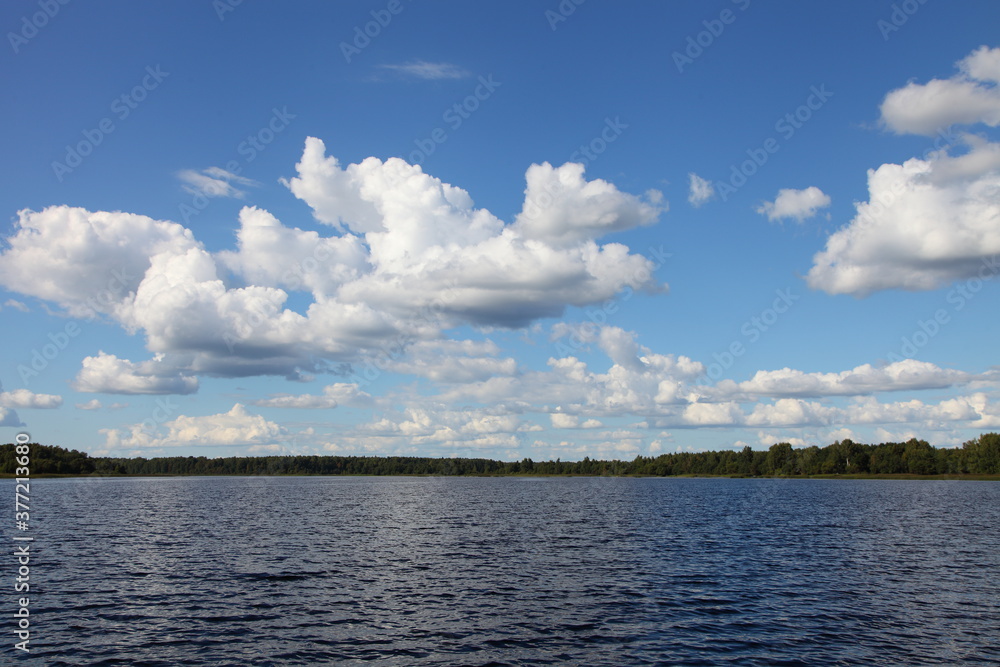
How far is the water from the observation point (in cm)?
3016

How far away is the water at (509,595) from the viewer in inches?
1187

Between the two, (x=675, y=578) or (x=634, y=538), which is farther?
(x=634, y=538)

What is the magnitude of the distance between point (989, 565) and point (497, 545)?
42073mm

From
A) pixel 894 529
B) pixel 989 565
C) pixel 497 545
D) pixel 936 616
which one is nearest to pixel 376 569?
pixel 497 545

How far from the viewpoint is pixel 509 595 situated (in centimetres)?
4112

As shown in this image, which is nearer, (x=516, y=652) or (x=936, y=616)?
(x=516, y=652)

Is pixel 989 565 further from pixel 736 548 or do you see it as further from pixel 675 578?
pixel 675 578

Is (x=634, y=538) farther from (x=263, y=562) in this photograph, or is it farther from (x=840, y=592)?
(x=263, y=562)

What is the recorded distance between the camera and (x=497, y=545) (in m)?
63.9

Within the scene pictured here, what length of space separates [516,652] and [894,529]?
70.3m

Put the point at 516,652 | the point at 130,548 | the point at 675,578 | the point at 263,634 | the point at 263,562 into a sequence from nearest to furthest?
1. the point at 516,652
2. the point at 263,634
3. the point at 675,578
4. the point at 263,562
5. the point at 130,548

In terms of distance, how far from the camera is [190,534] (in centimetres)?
7181

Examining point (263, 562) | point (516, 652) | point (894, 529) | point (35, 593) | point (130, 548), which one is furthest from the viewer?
point (894, 529)

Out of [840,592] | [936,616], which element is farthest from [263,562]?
[936,616]
